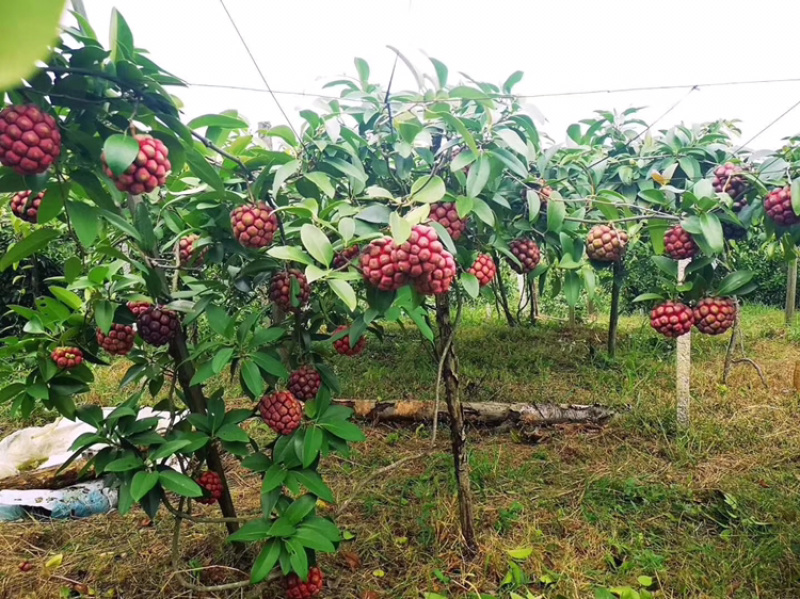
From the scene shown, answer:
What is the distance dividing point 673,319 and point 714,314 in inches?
3.2

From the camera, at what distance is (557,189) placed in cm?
134

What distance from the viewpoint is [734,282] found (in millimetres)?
1177

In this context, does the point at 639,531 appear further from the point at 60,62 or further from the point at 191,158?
the point at 60,62

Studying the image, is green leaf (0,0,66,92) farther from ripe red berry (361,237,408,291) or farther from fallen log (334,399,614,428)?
fallen log (334,399,614,428)

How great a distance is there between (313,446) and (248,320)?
30cm

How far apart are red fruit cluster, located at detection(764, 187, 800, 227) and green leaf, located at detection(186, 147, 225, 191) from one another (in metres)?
1.04

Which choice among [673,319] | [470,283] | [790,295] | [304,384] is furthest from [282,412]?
[790,295]

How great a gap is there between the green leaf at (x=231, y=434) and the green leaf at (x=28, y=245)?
517 millimetres

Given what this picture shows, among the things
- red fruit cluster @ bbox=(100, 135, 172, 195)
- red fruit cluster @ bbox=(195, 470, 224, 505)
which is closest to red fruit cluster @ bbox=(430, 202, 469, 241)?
red fruit cluster @ bbox=(100, 135, 172, 195)

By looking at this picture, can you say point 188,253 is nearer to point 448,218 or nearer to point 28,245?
Result: point 28,245

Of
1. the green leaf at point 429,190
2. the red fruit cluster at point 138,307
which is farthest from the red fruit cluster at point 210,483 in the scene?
the green leaf at point 429,190

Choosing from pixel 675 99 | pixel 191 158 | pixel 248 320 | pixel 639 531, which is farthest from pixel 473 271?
pixel 639 531

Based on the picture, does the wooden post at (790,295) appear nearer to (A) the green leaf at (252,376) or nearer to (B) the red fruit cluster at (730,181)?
(B) the red fruit cluster at (730,181)

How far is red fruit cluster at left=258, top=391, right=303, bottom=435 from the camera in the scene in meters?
1.19
